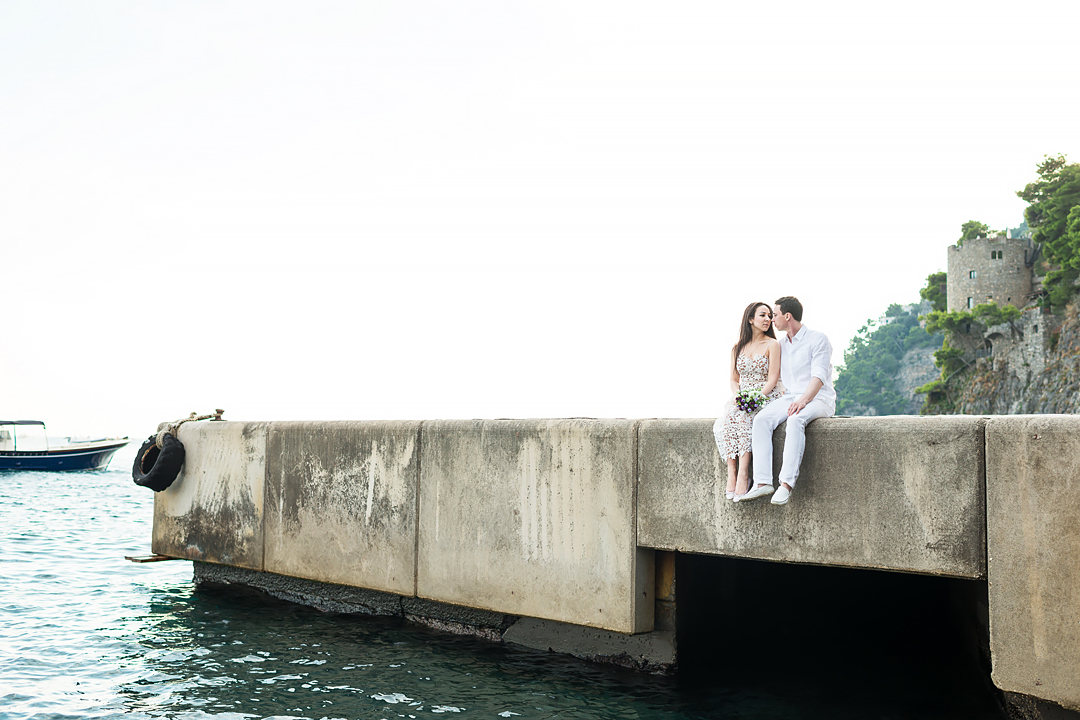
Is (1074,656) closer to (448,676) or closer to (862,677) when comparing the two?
(862,677)

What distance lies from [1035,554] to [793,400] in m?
1.54

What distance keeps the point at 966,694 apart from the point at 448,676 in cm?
372

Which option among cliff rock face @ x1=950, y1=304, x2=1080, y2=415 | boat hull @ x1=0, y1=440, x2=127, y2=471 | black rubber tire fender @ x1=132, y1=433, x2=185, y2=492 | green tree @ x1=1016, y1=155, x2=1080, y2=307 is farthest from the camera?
green tree @ x1=1016, y1=155, x2=1080, y2=307

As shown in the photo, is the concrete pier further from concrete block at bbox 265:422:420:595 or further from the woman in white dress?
the woman in white dress

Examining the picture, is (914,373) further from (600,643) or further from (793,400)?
(793,400)

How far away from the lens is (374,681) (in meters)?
6.23

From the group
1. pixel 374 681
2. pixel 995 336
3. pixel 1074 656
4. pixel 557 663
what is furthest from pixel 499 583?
pixel 995 336

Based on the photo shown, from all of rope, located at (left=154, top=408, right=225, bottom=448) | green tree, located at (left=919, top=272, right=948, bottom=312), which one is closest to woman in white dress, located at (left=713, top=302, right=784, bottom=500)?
rope, located at (left=154, top=408, right=225, bottom=448)

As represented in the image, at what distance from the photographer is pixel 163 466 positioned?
9.38 metres

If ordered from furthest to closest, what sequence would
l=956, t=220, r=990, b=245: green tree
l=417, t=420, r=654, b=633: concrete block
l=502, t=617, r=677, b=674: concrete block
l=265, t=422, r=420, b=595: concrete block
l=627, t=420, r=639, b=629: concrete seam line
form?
l=956, t=220, r=990, b=245: green tree, l=265, t=422, r=420, b=595: concrete block, l=502, t=617, r=677, b=674: concrete block, l=417, t=420, r=654, b=633: concrete block, l=627, t=420, r=639, b=629: concrete seam line

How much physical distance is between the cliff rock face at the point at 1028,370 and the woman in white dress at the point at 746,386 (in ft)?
158

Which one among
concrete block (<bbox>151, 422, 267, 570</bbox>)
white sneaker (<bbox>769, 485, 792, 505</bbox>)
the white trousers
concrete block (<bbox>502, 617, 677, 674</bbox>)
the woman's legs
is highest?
the white trousers

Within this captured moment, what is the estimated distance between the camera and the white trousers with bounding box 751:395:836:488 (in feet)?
16.4

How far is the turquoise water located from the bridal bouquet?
2057 mm
